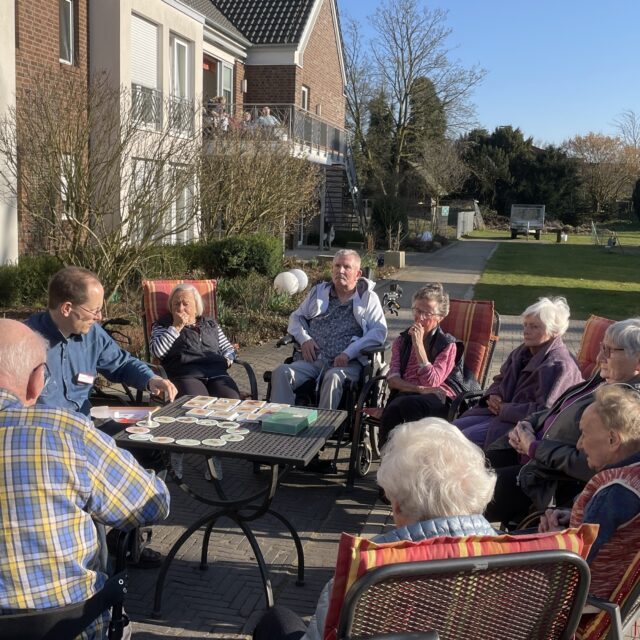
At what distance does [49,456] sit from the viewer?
6.70 ft

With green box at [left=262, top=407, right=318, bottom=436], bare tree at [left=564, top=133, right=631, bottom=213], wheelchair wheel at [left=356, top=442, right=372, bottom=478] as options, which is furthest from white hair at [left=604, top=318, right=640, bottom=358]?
bare tree at [left=564, top=133, right=631, bottom=213]

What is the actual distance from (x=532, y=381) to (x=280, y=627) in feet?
9.01

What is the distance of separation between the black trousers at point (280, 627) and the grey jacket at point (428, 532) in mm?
259

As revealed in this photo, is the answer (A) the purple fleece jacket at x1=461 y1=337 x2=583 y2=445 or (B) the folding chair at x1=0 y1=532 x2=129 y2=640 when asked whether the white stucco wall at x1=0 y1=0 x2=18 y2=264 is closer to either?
(A) the purple fleece jacket at x1=461 y1=337 x2=583 y2=445

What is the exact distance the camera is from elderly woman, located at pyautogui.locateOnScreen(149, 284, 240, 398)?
17.7 ft

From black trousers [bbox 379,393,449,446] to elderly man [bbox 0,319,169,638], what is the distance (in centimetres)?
297

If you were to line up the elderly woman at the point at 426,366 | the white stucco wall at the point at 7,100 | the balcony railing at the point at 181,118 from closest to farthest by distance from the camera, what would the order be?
the elderly woman at the point at 426,366 → the white stucco wall at the point at 7,100 → the balcony railing at the point at 181,118

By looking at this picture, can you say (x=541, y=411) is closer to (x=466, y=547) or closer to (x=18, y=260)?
(x=466, y=547)

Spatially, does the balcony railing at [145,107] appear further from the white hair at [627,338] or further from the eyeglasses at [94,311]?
the white hair at [627,338]

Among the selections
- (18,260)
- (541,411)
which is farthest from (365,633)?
(18,260)

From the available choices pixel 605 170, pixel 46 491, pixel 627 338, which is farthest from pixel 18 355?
pixel 605 170

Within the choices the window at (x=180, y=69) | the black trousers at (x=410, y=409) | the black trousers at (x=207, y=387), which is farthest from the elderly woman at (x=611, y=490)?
the window at (x=180, y=69)

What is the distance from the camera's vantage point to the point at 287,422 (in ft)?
11.9

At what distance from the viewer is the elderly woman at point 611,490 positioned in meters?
2.44
